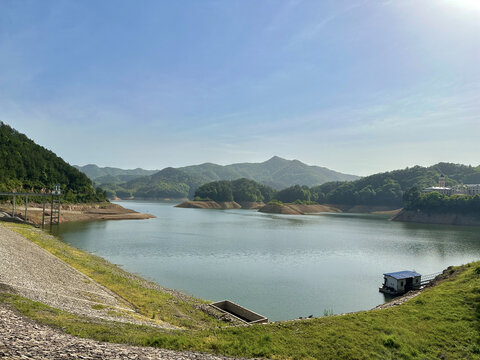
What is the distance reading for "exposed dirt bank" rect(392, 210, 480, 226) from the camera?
103 m

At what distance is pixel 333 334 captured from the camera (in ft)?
40.8

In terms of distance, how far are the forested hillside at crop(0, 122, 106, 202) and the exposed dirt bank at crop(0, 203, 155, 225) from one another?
240 inches

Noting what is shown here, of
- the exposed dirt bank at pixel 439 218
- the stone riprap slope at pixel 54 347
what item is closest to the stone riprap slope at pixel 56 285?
the stone riprap slope at pixel 54 347

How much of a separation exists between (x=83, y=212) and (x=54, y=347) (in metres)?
99.1

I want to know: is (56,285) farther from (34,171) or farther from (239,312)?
(34,171)

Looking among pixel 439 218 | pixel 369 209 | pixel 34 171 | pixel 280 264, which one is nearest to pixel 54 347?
pixel 280 264

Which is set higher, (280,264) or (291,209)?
(280,264)

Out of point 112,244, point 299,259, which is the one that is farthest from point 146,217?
point 299,259

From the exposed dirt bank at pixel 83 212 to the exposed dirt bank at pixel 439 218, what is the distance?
98061 millimetres

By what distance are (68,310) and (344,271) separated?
3068 centimetres

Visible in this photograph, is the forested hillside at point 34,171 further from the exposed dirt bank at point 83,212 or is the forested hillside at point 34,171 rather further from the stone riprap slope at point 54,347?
the stone riprap slope at point 54,347

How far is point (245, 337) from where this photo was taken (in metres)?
11.6

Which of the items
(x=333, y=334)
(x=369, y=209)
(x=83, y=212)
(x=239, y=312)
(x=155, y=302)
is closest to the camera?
(x=333, y=334)

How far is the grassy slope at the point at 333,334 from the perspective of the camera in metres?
10.5
